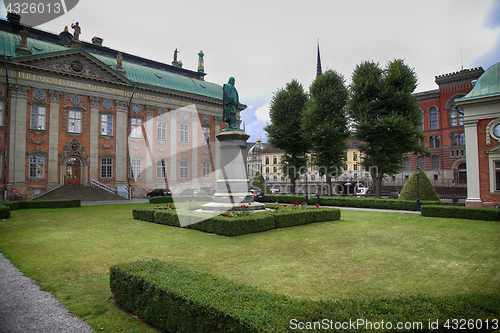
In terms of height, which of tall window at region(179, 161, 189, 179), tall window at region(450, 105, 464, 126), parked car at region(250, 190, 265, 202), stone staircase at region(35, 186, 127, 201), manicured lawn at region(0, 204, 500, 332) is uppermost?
tall window at region(450, 105, 464, 126)

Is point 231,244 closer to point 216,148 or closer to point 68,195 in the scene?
point 68,195

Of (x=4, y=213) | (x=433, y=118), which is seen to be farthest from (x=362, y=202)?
(x=433, y=118)

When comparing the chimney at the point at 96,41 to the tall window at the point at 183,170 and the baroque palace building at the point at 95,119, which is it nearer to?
the baroque palace building at the point at 95,119

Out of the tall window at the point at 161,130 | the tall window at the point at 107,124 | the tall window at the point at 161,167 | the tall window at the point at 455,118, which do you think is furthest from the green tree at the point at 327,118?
the tall window at the point at 455,118

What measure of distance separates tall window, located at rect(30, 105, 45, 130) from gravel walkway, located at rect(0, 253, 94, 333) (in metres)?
35.3

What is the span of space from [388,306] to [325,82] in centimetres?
3029

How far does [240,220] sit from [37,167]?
3296cm

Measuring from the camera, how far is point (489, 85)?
21422 mm

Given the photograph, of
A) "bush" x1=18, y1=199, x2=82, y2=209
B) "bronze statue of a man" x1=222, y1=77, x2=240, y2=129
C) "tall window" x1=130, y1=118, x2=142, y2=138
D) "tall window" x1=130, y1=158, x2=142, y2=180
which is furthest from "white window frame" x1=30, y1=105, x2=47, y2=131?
"bronze statue of a man" x1=222, y1=77, x2=240, y2=129

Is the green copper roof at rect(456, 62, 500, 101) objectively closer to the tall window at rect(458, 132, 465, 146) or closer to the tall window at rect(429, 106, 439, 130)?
the tall window at rect(458, 132, 465, 146)

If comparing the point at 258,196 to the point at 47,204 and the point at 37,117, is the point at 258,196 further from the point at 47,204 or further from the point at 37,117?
the point at 37,117

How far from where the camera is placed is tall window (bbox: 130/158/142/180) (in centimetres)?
4175

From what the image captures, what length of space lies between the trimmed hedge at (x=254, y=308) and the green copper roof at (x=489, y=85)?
74.6 ft

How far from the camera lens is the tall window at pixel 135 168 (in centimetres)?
4175
